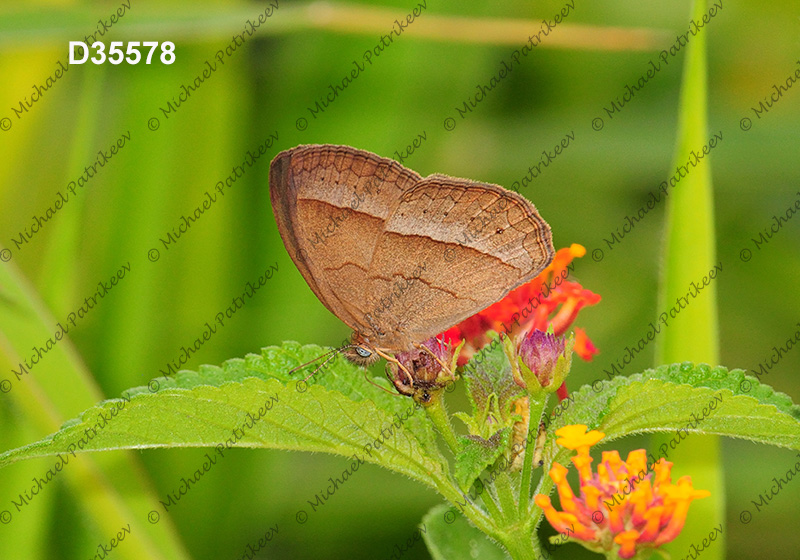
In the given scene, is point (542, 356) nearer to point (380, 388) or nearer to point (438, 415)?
point (438, 415)

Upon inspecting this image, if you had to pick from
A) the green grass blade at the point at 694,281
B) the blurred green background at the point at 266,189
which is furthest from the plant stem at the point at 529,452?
the blurred green background at the point at 266,189

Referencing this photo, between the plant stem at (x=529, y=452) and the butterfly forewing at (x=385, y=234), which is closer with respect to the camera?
the plant stem at (x=529, y=452)

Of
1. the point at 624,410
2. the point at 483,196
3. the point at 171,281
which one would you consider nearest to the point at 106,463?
the point at 171,281

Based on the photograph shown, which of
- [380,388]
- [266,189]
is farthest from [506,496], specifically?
[266,189]

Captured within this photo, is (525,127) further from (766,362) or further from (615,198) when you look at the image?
(766,362)

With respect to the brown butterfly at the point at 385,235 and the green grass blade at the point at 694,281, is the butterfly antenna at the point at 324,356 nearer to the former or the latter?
the brown butterfly at the point at 385,235
